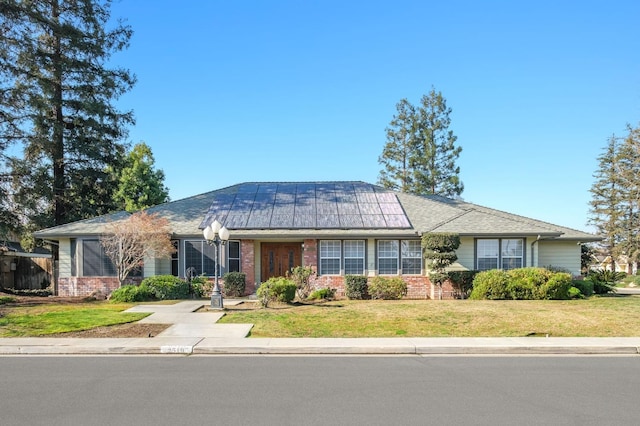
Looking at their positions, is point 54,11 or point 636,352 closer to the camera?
point 636,352

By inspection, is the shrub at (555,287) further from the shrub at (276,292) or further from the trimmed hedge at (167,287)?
the trimmed hedge at (167,287)

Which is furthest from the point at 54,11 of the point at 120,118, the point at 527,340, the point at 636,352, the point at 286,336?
the point at 636,352

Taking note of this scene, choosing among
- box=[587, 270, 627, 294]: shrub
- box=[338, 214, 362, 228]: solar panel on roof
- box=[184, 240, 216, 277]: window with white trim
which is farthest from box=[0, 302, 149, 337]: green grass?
box=[587, 270, 627, 294]: shrub

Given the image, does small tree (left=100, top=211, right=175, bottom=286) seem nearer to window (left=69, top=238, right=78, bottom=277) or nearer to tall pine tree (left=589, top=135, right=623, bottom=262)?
window (left=69, top=238, right=78, bottom=277)

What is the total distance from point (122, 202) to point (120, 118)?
11819 mm

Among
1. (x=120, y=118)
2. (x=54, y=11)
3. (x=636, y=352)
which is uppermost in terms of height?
(x=54, y=11)

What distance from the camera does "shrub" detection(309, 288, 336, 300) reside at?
18.8 m

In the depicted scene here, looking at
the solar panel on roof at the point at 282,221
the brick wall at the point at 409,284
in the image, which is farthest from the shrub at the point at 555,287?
the solar panel on roof at the point at 282,221

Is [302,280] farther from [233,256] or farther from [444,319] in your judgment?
[444,319]

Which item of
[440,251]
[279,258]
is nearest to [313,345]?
[440,251]

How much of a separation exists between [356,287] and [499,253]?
6.96 m

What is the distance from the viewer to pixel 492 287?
60.2 ft

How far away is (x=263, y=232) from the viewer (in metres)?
21.0
